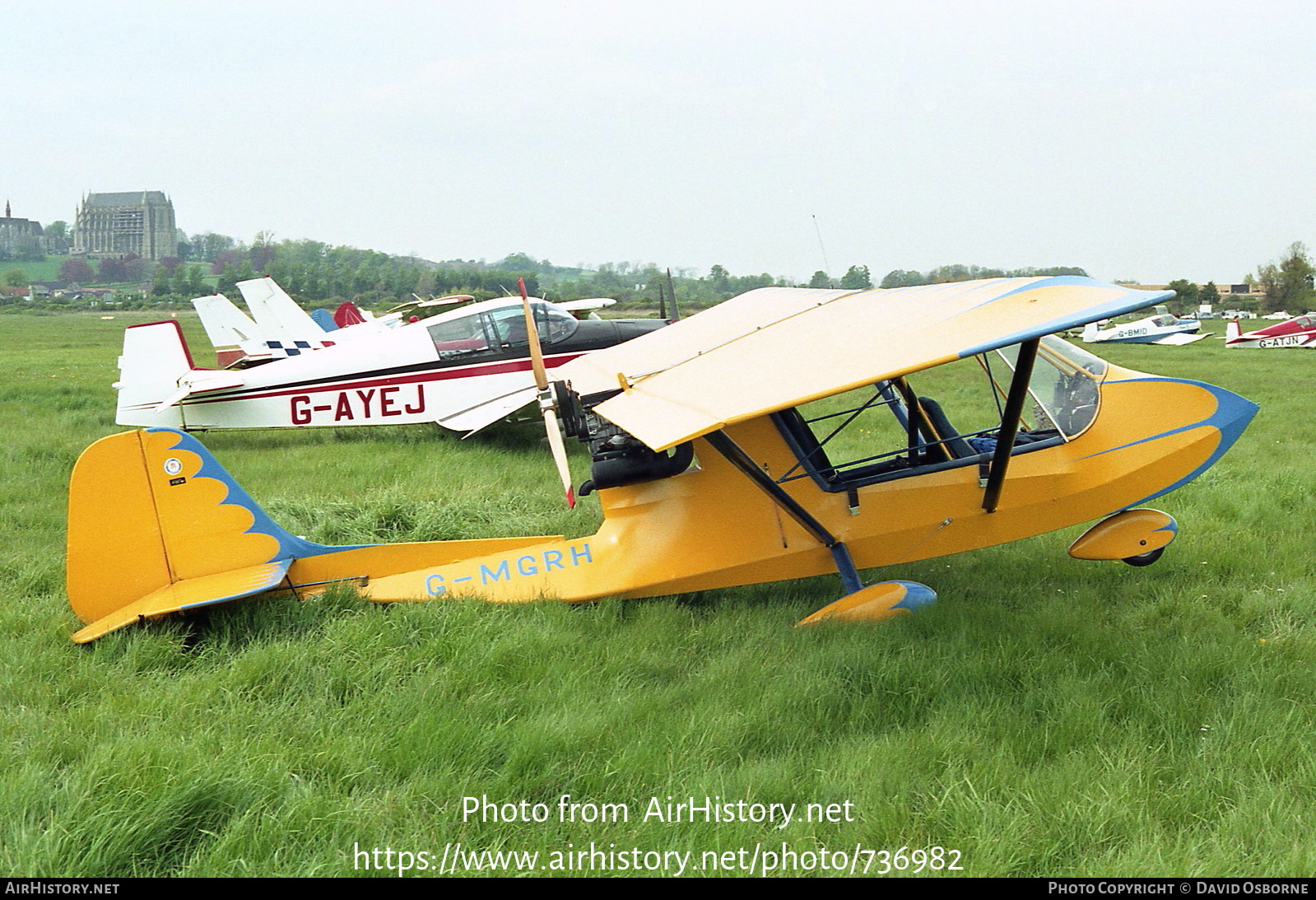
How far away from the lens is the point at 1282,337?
1478 inches

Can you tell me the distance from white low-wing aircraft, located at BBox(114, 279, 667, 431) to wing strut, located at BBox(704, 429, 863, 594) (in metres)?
7.59

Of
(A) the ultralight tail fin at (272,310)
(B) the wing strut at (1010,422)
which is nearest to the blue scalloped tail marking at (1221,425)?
(B) the wing strut at (1010,422)

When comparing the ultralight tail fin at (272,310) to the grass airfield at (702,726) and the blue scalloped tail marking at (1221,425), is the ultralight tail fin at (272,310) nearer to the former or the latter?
the grass airfield at (702,726)

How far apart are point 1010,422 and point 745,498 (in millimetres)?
1641

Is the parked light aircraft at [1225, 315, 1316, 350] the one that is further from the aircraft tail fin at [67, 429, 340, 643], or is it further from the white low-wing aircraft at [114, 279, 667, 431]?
the aircraft tail fin at [67, 429, 340, 643]

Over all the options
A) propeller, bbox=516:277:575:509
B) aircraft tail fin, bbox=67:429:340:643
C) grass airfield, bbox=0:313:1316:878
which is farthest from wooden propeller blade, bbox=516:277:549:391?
aircraft tail fin, bbox=67:429:340:643

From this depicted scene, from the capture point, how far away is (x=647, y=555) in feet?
18.4

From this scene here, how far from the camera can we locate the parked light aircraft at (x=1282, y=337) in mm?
37062

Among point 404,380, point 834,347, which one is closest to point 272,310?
point 404,380

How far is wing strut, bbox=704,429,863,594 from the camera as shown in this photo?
5083mm

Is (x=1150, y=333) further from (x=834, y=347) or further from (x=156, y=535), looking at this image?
(x=156, y=535)

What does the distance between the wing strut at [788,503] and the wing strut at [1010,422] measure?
0.92 m

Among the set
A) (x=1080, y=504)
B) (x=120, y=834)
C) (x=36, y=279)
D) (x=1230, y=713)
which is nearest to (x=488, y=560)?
(x=120, y=834)

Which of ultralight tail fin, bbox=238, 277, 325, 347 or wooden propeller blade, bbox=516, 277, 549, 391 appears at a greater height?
ultralight tail fin, bbox=238, 277, 325, 347
